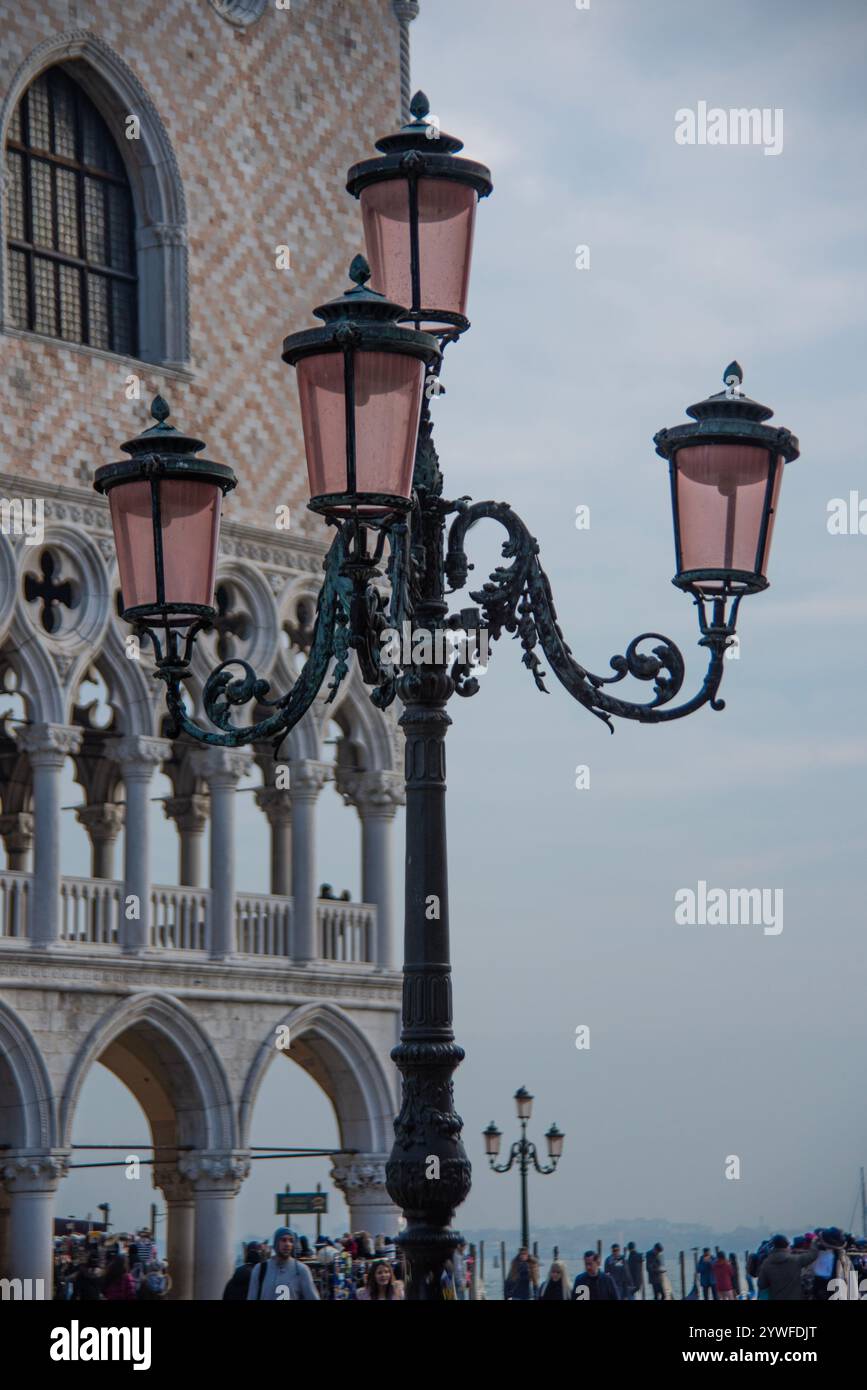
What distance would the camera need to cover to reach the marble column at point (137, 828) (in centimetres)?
2052

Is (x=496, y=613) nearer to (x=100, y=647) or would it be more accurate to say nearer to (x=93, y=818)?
(x=100, y=647)

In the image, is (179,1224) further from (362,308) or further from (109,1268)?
(362,308)

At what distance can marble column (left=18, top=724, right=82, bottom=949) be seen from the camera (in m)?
19.8

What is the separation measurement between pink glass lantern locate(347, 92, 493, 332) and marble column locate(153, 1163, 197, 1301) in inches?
553

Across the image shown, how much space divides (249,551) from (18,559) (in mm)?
2462

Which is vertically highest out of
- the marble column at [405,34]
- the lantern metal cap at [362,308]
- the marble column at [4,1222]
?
the marble column at [405,34]

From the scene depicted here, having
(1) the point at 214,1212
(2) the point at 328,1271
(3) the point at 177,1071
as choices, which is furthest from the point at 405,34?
(2) the point at 328,1271

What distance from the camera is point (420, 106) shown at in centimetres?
810

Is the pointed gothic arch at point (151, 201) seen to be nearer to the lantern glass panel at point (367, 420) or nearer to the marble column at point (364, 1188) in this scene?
the marble column at point (364, 1188)

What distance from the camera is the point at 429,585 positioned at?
24.0 ft

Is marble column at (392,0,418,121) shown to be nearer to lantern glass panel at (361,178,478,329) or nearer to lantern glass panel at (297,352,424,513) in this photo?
lantern glass panel at (361,178,478,329)

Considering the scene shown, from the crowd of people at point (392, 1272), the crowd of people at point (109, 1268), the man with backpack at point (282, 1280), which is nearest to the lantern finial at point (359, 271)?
the crowd of people at point (392, 1272)

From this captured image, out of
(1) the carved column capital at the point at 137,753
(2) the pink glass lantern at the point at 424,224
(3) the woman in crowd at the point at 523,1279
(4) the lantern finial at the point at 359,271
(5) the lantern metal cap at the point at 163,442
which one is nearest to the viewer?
(4) the lantern finial at the point at 359,271
